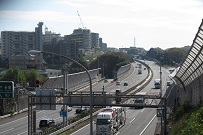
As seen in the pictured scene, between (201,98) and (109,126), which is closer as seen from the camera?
(201,98)

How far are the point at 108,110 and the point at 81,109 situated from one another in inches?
881

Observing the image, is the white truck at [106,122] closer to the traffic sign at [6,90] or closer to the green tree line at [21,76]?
the traffic sign at [6,90]

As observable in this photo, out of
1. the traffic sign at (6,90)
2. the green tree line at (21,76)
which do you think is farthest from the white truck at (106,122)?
the green tree line at (21,76)

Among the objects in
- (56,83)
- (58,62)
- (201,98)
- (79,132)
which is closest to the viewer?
(201,98)

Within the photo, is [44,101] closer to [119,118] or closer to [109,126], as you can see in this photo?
[109,126]

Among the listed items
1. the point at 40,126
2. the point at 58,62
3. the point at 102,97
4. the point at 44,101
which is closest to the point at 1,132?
the point at 40,126

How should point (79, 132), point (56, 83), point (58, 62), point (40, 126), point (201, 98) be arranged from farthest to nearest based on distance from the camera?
point (58, 62), point (56, 83), point (40, 126), point (79, 132), point (201, 98)

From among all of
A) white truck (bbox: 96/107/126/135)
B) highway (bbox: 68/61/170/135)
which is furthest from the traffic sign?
highway (bbox: 68/61/170/135)

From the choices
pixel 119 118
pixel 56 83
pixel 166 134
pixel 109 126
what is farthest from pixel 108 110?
pixel 56 83

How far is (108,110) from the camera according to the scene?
3947cm

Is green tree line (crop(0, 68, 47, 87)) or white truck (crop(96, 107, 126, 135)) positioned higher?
green tree line (crop(0, 68, 47, 87))

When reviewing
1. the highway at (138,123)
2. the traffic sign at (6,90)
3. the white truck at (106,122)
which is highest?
the traffic sign at (6,90)

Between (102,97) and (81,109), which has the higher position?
(102,97)

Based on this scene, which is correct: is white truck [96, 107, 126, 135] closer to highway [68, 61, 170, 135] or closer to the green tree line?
highway [68, 61, 170, 135]
